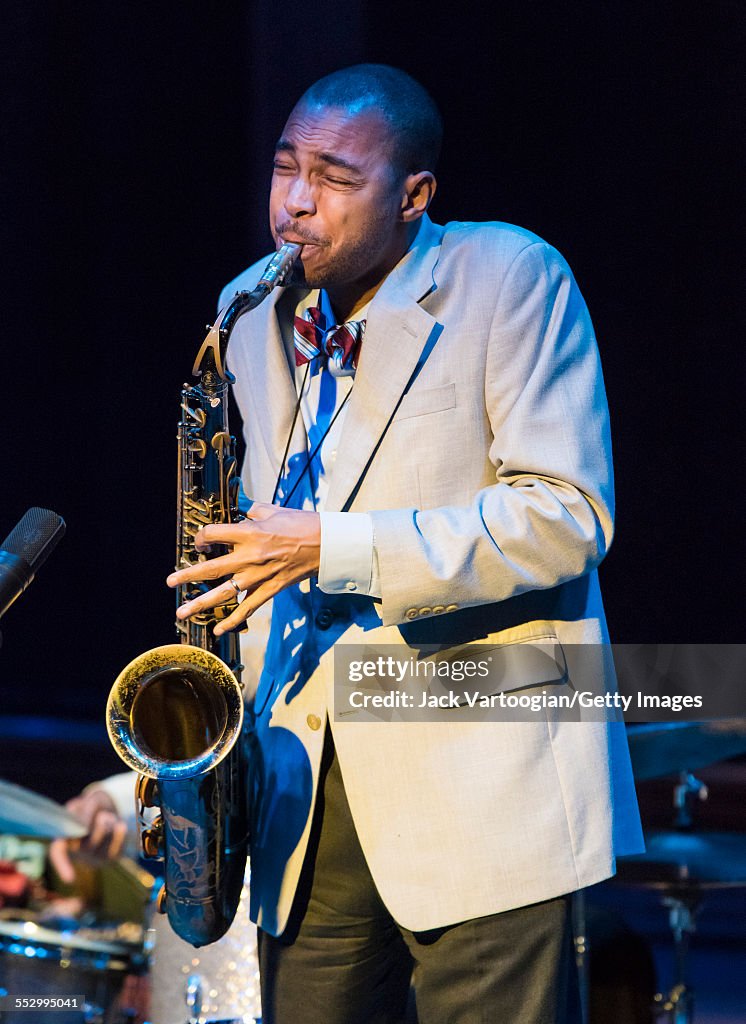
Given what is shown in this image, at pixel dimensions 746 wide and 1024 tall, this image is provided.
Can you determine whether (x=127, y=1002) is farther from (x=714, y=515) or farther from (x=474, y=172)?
(x=474, y=172)

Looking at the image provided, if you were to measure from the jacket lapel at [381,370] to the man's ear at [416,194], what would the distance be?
13cm

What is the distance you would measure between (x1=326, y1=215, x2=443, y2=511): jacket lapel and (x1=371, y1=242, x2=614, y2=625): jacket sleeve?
120 mm

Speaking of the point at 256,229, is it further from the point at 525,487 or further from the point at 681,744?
the point at 525,487

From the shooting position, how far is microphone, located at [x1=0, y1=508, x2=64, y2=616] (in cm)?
165

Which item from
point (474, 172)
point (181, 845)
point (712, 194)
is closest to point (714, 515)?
point (712, 194)

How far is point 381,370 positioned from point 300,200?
301 millimetres

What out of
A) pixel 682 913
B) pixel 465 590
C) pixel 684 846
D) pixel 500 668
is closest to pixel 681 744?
pixel 684 846

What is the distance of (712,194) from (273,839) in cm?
233

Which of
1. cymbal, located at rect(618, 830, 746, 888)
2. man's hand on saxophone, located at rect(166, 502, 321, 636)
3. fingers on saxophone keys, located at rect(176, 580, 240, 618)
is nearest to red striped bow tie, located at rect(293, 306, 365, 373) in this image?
man's hand on saxophone, located at rect(166, 502, 321, 636)

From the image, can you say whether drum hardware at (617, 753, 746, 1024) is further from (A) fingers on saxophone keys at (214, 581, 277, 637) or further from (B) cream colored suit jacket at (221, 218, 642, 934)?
(A) fingers on saxophone keys at (214, 581, 277, 637)

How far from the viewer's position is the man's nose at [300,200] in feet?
6.24

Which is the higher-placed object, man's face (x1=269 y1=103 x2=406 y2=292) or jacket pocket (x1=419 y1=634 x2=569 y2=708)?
man's face (x1=269 y1=103 x2=406 y2=292)

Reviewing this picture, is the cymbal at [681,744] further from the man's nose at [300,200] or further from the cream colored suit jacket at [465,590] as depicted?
the man's nose at [300,200]

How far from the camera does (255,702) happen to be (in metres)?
2.01
